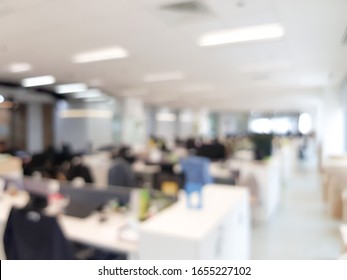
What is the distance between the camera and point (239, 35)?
233cm

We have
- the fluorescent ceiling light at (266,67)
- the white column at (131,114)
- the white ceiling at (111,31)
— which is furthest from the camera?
the fluorescent ceiling light at (266,67)

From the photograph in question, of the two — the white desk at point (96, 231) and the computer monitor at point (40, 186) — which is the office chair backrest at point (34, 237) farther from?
the computer monitor at point (40, 186)

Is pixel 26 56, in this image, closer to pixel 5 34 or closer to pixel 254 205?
pixel 5 34

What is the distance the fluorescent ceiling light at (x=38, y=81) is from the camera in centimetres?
74

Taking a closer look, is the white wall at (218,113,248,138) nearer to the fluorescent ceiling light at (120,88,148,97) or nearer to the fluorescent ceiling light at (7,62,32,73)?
the fluorescent ceiling light at (120,88,148,97)

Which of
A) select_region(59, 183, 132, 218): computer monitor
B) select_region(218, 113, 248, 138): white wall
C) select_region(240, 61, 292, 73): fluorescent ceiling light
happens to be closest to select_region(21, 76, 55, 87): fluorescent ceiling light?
select_region(59, 183, 132, 218): computer monitor

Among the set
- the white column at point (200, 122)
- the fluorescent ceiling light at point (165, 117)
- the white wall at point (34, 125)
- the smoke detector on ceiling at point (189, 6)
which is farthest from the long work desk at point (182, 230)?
the white column at point (200, 122)

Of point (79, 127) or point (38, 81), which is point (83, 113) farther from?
point (38, 81)

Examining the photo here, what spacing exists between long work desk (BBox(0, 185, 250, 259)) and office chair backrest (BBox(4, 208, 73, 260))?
0.42ft

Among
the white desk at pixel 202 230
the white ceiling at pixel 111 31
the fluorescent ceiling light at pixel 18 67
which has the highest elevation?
the white ceiling at pixel 111 31

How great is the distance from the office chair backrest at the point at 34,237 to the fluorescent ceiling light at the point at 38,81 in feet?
2.41

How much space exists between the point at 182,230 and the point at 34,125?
27.2 inches

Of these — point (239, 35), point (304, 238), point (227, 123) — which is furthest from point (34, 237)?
point (227, 123)
